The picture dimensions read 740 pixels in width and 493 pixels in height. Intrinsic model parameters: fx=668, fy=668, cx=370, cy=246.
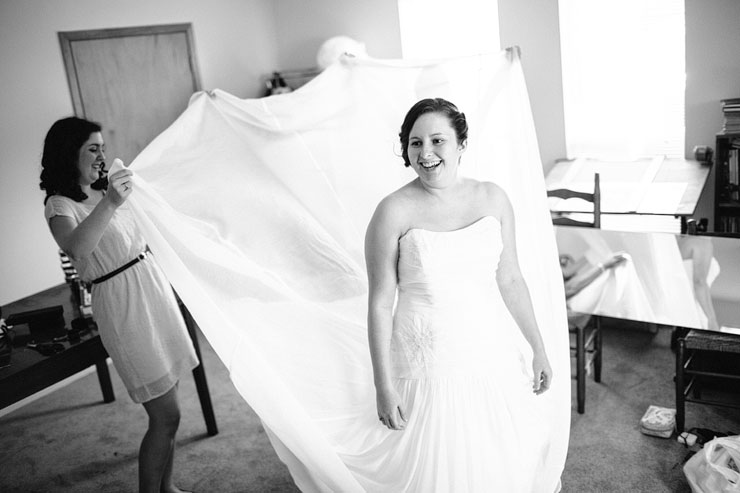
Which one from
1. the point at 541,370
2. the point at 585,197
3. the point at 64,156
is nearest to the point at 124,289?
the point at 64,156

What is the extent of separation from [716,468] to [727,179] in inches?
83.5

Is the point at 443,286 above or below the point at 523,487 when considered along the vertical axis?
above

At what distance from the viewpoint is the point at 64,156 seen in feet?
8.09

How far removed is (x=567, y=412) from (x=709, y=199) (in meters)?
2.49

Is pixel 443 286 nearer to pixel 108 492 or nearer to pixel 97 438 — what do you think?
pixel 108 492

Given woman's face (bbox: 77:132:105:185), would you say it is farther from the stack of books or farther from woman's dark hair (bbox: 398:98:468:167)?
the stack of books

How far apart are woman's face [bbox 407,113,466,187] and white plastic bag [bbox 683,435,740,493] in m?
1.57

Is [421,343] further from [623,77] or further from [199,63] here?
[199,63]

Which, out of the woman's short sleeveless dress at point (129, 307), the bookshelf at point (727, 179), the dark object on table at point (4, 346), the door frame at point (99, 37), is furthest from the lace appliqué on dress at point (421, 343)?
the door frame at point (99, 37)

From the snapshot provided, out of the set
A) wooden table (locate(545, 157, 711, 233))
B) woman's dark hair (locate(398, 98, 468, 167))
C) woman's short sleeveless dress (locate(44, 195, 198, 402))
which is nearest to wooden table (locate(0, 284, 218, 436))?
woman's short sleeveless dress (locate(44, 195, 198, 402))

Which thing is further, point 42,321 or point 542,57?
point 542,57

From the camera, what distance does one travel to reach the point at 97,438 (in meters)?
3.59

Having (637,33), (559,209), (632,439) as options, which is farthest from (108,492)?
(637,33)

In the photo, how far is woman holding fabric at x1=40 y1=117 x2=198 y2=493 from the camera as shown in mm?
2467
